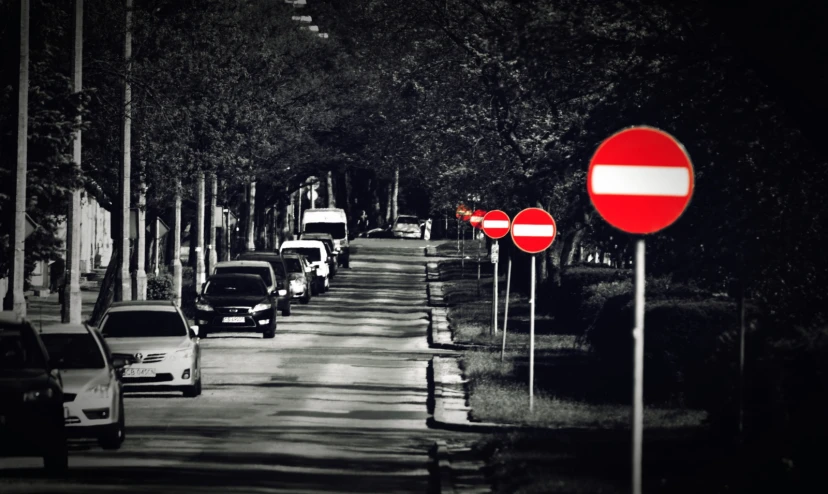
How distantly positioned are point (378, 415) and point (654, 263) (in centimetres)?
428

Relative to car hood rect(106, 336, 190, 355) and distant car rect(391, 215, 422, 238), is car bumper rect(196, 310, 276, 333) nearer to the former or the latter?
car hood rect(106, 336, 190, 355)

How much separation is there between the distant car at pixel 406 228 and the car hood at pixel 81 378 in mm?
86708

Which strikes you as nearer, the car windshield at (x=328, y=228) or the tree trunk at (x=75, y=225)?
the tree trunk at (x=75, y=225)

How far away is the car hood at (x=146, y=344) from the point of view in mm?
22219

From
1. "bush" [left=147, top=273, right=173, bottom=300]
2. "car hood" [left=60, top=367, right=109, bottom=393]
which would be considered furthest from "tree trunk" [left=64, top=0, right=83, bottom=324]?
"bush" [left=147, top=273, right=173, bottom=300]

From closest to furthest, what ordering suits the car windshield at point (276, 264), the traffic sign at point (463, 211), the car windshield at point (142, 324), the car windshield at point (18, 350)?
the car windshield at point (18, 350) < the car windshield at point (142, 324) < the car windshield at point (276, 264) < the traffic sign at point (463, 211)

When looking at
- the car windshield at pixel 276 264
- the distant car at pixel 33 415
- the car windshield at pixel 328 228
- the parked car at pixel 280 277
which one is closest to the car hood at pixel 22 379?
the distant car at pixel 33 415

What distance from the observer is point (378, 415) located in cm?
2061

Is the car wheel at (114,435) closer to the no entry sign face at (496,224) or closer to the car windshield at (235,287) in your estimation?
the no entry sign face at (496,224)

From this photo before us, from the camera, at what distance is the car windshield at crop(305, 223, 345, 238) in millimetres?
73188

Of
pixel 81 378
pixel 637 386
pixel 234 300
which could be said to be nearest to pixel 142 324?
pixel 81 378

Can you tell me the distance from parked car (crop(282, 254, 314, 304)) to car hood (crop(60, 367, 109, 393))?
1279 inches

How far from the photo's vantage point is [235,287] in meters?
37.4

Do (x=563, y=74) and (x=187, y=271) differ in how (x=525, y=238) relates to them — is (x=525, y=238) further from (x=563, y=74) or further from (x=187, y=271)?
(x=187, y=271)
